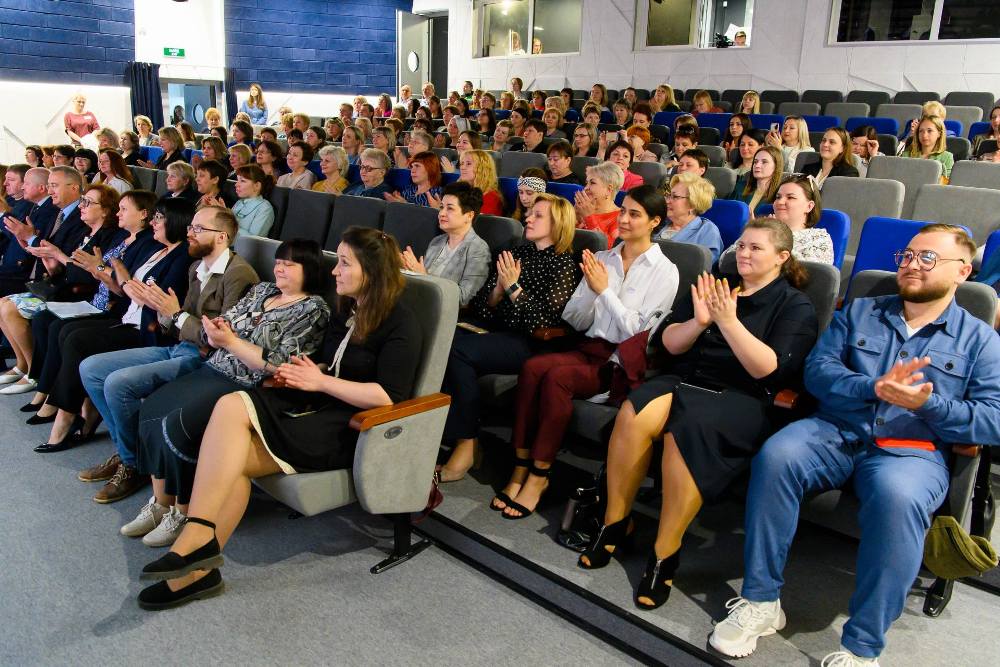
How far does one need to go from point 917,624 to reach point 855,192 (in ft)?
8.42

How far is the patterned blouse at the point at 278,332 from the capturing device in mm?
2455

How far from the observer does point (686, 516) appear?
2.11 metres

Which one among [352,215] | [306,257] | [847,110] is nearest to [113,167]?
[352,215]

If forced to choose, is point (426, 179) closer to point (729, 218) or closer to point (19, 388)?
point (729, 218)

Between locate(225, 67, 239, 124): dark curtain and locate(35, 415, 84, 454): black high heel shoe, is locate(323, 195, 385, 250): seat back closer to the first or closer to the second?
locate(35, 415, 84, 454): black high heel shoe

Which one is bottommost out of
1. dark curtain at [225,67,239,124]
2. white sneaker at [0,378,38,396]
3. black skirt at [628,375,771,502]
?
white sneaker at [0,378,38,396]

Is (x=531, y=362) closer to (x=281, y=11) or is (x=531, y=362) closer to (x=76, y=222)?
(x=76, y=222)

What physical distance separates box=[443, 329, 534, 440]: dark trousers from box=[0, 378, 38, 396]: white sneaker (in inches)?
89.0

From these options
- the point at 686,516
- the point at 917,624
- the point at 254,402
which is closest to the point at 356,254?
the point at 254,402

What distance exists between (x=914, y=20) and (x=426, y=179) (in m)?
6.88

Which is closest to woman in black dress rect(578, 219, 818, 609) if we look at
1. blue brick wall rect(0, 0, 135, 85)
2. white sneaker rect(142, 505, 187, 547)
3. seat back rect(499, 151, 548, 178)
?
white sneaker rect(142, 505, 187, 547)

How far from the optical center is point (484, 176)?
4.29m

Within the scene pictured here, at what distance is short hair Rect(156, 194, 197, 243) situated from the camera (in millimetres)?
3133

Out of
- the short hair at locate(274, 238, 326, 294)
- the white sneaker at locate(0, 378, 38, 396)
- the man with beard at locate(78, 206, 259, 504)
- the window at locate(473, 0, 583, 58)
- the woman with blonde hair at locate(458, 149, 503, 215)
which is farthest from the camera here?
the window at locate(473, 0, 583, 58)
